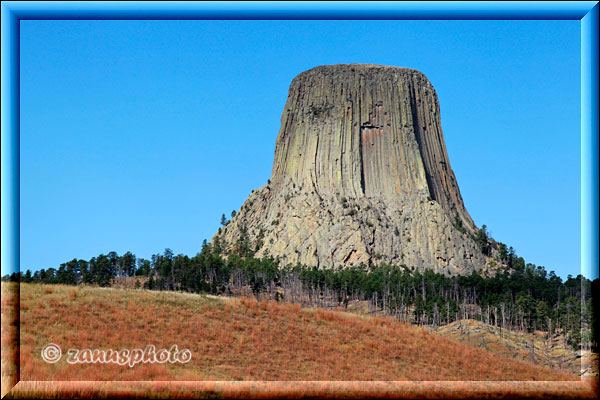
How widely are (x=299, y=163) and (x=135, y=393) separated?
12649 centimetres

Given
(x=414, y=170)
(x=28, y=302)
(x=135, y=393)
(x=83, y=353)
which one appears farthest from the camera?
(x=414, y=170)

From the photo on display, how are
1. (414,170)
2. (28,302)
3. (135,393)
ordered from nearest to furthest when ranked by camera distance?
(135,393) < (28,302) < (414,170)

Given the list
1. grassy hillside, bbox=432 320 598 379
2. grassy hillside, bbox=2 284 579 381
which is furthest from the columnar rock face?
grassy hillside, bbox=2 284 579 381

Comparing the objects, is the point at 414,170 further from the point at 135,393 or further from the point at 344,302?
the point at 135,393

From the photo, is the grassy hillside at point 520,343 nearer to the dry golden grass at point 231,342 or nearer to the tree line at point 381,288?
the tree line at point 381,288

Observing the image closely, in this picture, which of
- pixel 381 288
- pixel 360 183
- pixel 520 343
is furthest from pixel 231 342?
pixel 360 183

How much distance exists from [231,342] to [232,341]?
0.22 m

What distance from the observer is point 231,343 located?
28844 mm

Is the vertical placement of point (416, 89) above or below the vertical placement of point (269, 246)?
above

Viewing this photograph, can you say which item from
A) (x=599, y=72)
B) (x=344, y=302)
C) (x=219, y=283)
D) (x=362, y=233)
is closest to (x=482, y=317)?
(x=344, y=302)

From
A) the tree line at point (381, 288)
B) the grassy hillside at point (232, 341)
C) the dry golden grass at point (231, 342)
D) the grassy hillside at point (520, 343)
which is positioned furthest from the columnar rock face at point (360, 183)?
the grassy hillside at point (232, 341)

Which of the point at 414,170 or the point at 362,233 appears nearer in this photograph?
the point at 362,233

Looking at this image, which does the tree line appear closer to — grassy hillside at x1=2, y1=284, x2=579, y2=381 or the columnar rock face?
the columnar rock face

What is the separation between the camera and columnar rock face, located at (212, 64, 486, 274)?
127 m
